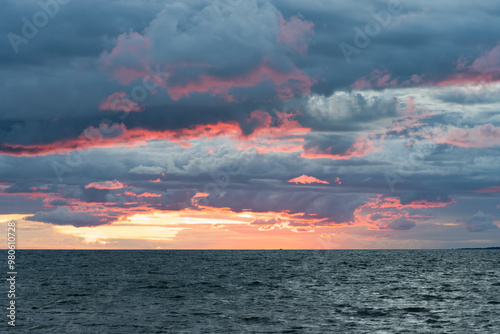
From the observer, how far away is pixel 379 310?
5700 centimetres

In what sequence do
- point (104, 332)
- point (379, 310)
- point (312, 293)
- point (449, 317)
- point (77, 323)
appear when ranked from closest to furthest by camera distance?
point (104, 332) < point (77, 323) < point (449, 317) < point (379, 310) < point (312, 293)

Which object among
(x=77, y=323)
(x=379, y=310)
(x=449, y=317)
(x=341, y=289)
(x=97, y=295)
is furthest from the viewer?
(x=341, y=289)

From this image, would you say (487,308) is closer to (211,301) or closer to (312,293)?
(312,293)

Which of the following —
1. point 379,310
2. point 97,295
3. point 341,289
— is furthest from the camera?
point 341,289

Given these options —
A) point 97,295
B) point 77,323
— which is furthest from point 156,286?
point 77,323

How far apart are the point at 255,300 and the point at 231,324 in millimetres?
18987

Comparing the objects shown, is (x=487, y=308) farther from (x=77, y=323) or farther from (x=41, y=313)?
(x=41, y=313)

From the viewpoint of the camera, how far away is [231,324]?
46.3m

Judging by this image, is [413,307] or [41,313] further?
[413,307]

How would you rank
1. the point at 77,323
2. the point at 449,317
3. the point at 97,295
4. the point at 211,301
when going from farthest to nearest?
1. the point at 97,295
2. the point at 211,301
3. the point at 449,317
4. the point at 77,323

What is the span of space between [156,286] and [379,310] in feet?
133

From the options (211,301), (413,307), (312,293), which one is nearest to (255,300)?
(211,301)

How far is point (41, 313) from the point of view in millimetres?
52312

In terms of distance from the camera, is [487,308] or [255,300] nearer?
[487,308]
